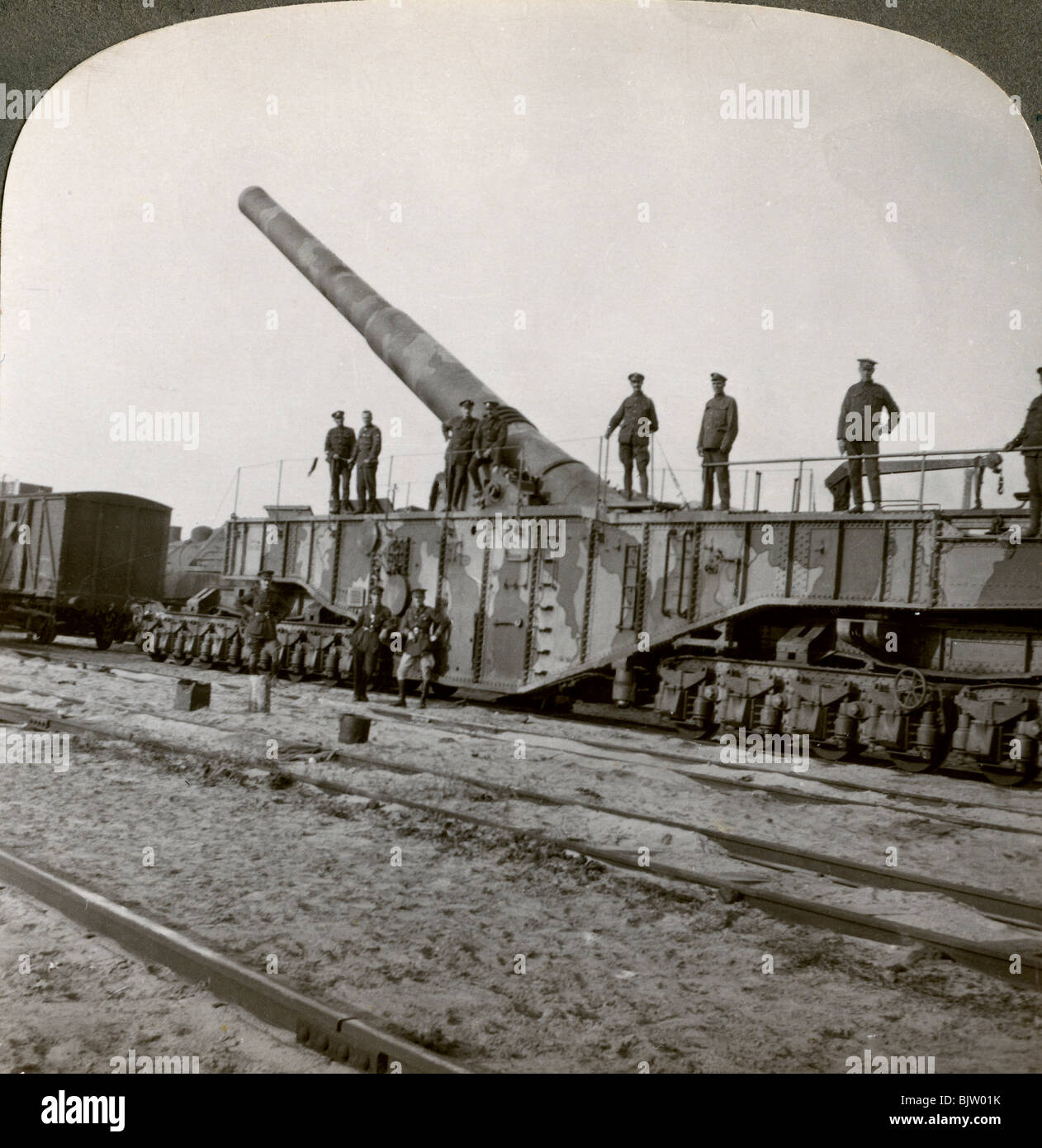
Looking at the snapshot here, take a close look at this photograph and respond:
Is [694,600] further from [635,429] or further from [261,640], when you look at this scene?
[261,640]

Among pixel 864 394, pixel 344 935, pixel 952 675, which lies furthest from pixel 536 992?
pixel 864 394

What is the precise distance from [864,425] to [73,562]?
16.0 metres

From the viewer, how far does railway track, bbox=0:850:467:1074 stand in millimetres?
3037

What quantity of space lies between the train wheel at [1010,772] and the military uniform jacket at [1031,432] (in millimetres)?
2794

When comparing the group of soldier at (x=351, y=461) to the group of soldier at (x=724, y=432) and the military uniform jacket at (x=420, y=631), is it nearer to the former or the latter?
the military uniform jacket at (x=420, y=631)

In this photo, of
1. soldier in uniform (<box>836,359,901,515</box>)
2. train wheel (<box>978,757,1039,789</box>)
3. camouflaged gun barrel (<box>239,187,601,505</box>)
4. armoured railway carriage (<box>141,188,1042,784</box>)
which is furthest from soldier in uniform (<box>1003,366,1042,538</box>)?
camouflaged gun barrel (<box>239,187,601,505</box>)

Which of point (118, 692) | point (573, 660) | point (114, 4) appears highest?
point (114, 4)

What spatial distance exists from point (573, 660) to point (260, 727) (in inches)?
153

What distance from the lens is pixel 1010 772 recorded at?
915 centimetres
